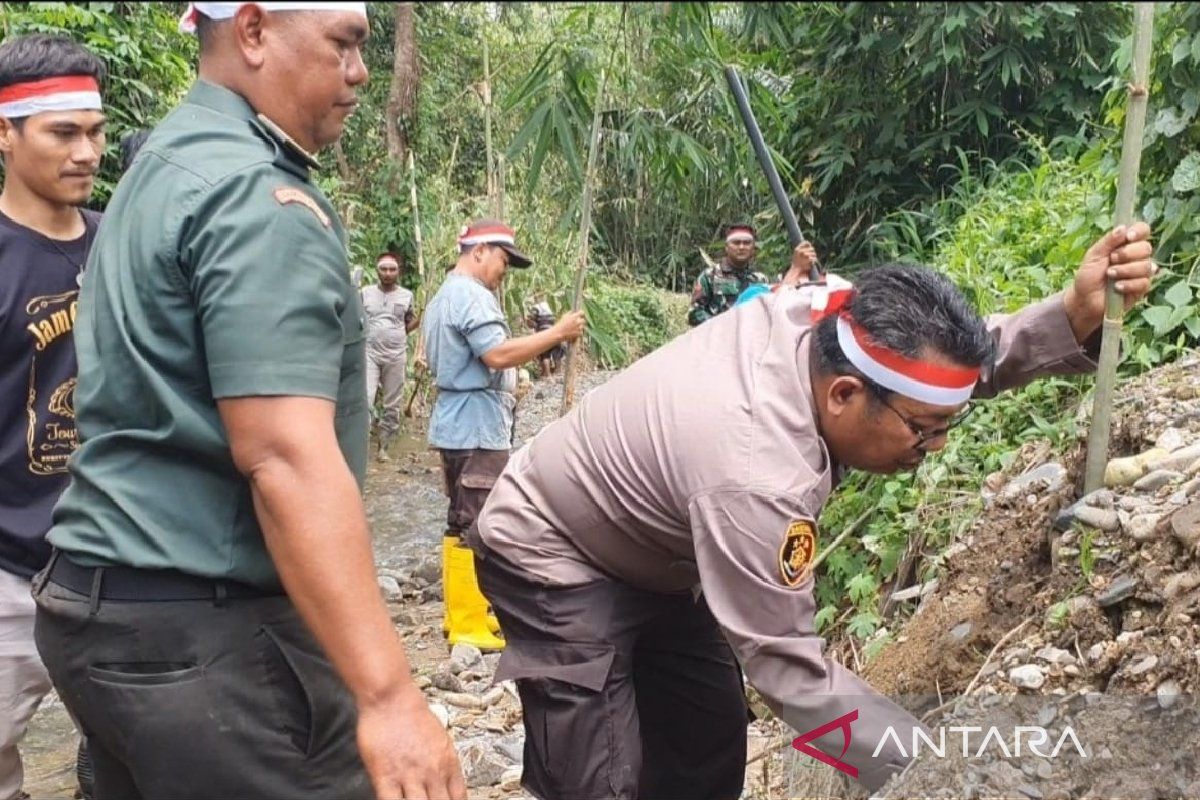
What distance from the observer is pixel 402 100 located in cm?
1204

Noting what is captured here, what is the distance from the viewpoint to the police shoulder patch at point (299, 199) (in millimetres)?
1553

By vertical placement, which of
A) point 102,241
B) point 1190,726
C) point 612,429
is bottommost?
point 1190,726

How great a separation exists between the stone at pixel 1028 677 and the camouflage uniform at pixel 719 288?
523cm

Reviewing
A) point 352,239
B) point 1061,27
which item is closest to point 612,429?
point 1061,27

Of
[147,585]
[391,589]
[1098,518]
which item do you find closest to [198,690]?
[147,585]

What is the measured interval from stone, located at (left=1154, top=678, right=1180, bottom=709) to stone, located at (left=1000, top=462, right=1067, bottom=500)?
104 cm

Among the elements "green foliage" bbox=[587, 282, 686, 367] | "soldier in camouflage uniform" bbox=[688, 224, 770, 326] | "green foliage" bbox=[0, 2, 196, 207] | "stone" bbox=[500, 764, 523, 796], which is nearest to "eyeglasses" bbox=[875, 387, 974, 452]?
"stone" bbox=[500, 764, 523, 796]

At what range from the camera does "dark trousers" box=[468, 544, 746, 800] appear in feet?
7.80

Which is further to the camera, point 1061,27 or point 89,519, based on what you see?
point 1061,27

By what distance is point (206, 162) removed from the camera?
159 cm

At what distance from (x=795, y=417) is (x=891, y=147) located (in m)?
2.48

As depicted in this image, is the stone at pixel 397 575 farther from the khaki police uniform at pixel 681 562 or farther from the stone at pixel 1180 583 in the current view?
the stone at pixel 1180 583

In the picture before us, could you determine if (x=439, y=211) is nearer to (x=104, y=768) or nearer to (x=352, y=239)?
(x=352, y=239)

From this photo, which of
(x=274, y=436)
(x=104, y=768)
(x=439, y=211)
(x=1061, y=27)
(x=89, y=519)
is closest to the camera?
(x=274, y=436)
